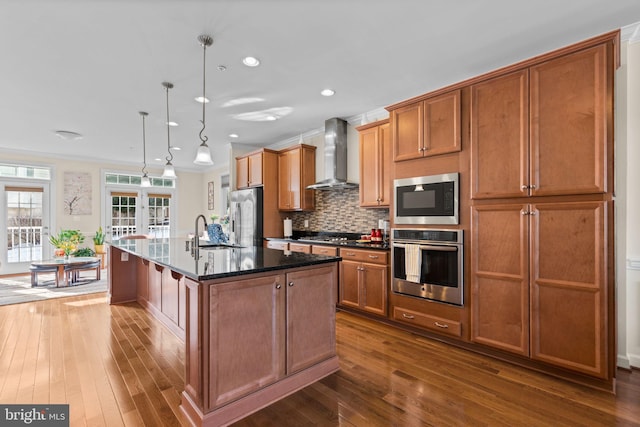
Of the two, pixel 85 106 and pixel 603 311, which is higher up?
pixel 85 106

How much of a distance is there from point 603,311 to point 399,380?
144cm

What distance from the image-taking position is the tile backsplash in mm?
4214

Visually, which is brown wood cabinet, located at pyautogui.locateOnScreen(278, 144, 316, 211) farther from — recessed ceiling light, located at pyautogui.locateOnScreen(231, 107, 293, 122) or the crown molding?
the crown molding

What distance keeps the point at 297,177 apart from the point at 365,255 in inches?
77.2

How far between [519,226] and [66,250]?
21.6 feet

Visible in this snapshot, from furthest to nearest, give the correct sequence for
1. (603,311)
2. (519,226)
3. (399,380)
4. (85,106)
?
(85,106) → (519,226) → (399,380) → (603,311)

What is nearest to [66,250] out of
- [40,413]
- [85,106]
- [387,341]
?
[85,106]

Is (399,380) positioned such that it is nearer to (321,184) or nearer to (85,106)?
(321,184)

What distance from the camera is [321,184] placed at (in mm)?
4391

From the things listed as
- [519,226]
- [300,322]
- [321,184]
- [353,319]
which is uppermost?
[321,184]

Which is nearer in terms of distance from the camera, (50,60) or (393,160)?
(50,60)

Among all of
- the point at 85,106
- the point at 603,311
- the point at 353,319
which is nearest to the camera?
the point at 603,311

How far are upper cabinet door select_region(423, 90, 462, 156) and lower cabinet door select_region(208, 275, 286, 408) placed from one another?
1.92 meters
